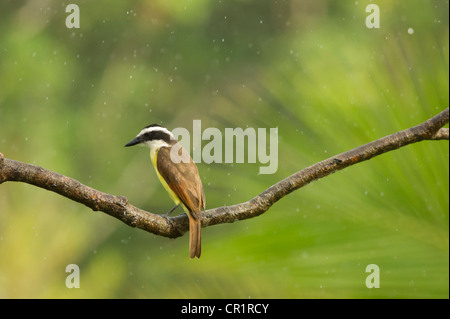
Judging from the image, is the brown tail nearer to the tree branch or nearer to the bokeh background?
the tree branch

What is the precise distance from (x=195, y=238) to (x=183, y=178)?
40 centimetres

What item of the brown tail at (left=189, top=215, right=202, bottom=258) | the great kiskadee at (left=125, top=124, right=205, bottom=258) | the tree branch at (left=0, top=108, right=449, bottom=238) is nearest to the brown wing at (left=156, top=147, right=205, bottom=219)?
the great kiskadee at (left=125, top=124, right=205, bottom=258)

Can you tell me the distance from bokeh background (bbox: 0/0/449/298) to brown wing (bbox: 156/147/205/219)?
216 mm

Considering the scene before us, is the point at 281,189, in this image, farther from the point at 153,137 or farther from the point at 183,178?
the point at 153,137

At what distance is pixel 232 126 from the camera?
3041 millimetres

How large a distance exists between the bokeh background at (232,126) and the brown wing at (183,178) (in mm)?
216

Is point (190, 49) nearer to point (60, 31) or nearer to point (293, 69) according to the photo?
point (60, 31)

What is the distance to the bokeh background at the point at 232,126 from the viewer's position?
2.35 meters

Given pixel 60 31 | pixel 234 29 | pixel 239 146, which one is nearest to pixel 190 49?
pixel 234 29

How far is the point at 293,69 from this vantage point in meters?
2.81

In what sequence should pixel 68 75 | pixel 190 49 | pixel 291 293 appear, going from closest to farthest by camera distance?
pixel 291 293
pixel 68 75
pixel 190 49

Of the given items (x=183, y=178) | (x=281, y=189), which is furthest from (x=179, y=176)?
(x=281, y=189)

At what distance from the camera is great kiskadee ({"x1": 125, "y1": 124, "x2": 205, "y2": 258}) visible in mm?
2164

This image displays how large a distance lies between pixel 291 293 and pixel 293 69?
922mm
